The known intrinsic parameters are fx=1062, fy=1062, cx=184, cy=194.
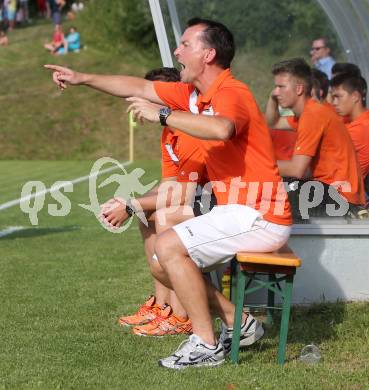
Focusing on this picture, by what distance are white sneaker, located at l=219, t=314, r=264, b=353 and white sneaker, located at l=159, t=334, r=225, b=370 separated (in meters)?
0.29

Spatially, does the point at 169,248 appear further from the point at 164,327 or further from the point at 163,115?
the point at 164,327

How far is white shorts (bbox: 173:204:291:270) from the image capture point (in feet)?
20.5

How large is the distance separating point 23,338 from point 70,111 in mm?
30074

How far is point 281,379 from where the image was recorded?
5.93 m

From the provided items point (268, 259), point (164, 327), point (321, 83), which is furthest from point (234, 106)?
point (321, 83)

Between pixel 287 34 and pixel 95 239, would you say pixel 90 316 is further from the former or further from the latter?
pixel 287 34

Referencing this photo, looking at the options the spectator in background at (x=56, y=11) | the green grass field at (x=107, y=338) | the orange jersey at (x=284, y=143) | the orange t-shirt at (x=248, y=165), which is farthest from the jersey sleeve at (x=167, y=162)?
the spectator in background at (x=56, y=11)

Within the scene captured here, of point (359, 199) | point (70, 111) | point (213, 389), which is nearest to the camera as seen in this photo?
point (213, 389)

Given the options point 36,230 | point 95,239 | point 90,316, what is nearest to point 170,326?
point 90,316

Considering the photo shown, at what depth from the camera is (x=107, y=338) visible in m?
7.01

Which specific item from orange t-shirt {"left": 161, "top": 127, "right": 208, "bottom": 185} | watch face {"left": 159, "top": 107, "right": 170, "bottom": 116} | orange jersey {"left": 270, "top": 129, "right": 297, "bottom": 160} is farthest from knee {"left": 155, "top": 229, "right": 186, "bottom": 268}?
orange jersey {"left": 270, "top": 129, "right": 297, "bottom": 160}

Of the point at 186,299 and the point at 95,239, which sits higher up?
the point at 186,299

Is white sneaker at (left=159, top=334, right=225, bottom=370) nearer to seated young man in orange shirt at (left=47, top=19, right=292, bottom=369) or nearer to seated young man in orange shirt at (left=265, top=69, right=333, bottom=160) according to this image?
seated young man in orange shirt at (left=47, top=19, right=292, bottom=369)

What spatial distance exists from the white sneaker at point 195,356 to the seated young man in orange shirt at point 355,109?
3.52 meters
